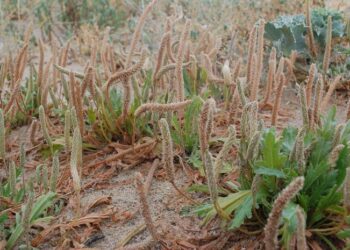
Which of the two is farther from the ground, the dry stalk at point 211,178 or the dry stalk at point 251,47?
the dry stalk at point 251,47

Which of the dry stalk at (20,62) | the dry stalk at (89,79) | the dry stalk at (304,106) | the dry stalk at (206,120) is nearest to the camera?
the dry stalk at (206,120)

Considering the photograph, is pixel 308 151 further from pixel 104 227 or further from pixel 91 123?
pixel 91 123

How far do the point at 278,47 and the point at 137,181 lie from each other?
169cm

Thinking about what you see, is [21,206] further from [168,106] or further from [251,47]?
[251,47]

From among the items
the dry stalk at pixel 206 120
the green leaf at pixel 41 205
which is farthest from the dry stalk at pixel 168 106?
the green leaf at pixel 41 205

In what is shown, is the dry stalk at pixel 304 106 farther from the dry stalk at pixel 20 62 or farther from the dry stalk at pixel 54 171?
the dry stalk at pixel 20 62

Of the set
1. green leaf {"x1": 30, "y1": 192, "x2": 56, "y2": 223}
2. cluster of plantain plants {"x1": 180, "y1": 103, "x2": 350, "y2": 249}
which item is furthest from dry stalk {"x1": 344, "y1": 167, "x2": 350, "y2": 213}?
green leaf {"x1": 30, "y1": 192, "x2": 56, "y2": 223}

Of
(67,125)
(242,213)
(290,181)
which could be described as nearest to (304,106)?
(290,181)

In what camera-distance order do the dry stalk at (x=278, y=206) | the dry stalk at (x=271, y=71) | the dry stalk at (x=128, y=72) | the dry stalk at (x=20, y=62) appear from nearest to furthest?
the dry stalk at (x=278, y=206)
the dry stalk at (x=128, y=72)
the dry stalk at (x=271, y=71)
the dry stalk at (x=20, y=62)

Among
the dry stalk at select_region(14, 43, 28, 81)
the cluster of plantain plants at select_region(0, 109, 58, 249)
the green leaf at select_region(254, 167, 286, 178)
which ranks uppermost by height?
the dry stalk at select_region(14, 43, 28, 81)

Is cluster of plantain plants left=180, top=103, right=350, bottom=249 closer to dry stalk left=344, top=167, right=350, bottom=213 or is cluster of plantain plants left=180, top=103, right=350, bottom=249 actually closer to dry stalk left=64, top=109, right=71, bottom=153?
dry stalk left=344, top=167, right=350, bottom=213

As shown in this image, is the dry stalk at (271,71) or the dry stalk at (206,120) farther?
the dry stalk at (271,71)

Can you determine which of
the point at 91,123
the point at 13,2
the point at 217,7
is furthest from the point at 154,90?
the point at 13,2

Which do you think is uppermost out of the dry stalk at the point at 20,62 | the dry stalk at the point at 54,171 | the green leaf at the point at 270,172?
the dry stalk at the point at 20,62
